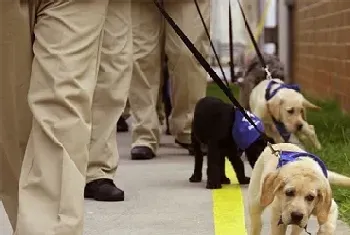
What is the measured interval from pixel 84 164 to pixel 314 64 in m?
10.2

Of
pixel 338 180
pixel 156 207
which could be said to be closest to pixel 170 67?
pixel 156 207

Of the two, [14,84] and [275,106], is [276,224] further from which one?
[275,106]

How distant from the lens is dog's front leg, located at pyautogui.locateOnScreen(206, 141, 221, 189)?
7.00 metres

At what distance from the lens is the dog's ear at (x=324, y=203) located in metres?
4.62

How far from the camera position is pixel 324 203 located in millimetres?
4641

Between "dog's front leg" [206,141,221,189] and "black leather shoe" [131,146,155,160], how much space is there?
1.73 metres

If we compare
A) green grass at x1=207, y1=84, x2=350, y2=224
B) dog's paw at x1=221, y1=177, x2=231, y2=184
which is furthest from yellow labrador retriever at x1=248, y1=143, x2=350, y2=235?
dog's paw at x1=221, y1=177, x2=231, y2=184

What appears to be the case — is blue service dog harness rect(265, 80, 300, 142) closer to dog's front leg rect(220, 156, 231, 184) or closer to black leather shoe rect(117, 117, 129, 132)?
dog's front leg rect(220, 156, 231, 184)

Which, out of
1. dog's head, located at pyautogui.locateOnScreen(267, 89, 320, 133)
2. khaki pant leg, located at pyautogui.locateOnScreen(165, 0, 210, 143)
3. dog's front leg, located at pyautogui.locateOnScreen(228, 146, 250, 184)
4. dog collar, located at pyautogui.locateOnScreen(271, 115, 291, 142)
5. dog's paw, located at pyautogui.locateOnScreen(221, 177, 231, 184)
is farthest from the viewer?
dog collar, located at pyautogui.locateOnScreen(271, 115, 291, 142)

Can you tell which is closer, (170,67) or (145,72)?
(170,67)

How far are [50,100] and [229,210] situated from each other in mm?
2182

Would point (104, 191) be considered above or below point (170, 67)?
below

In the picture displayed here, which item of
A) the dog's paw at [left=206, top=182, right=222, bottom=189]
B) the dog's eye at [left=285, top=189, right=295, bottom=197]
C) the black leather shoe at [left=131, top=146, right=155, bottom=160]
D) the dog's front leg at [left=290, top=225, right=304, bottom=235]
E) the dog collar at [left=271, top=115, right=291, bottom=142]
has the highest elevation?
the dog's eye at [left=285, top=189, right=295, bottom=197]

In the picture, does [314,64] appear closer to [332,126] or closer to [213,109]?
[332,126]
